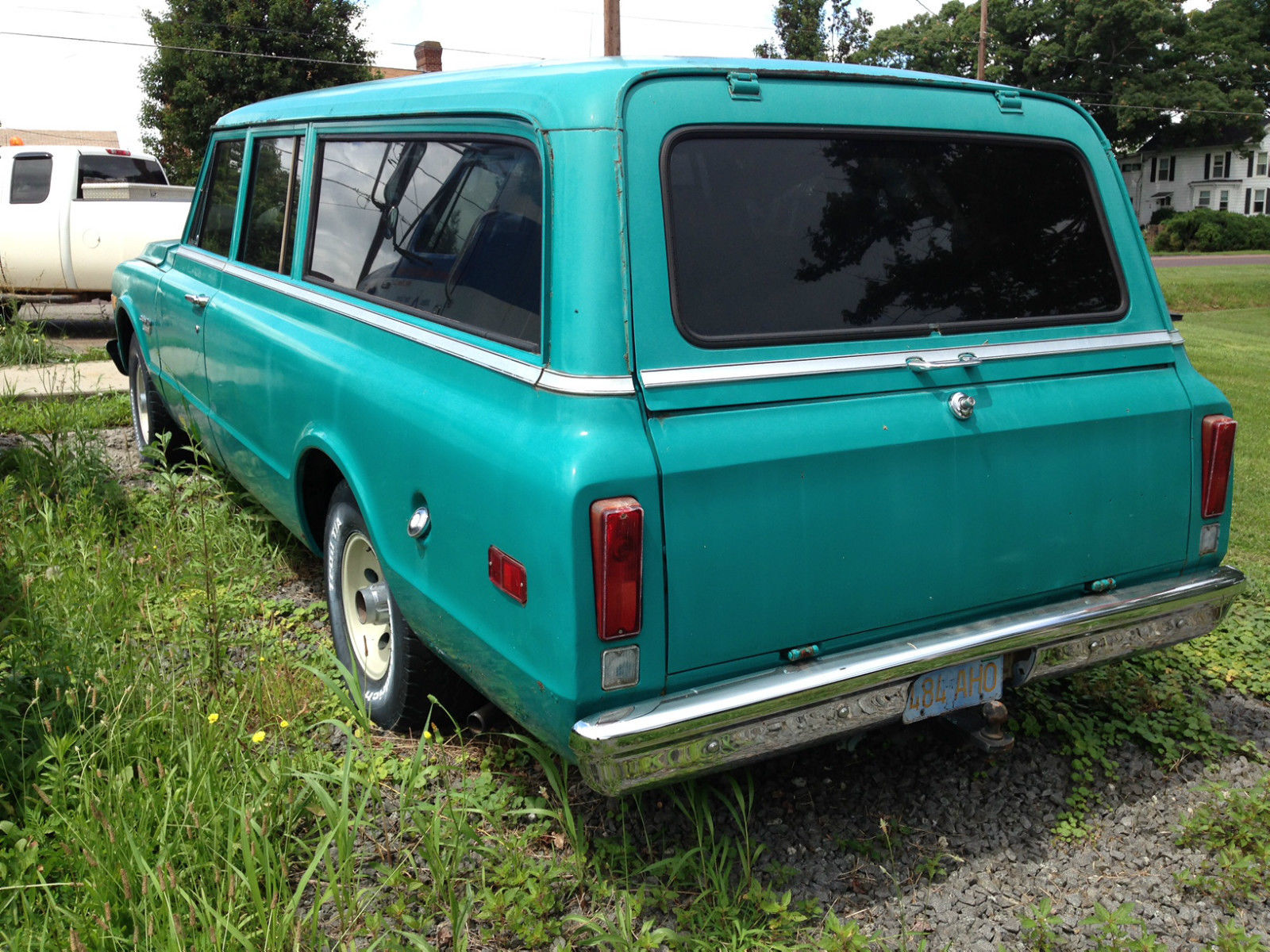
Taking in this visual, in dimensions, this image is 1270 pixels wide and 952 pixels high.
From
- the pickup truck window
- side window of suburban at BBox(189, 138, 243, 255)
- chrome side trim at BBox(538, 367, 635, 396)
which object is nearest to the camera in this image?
chrome side trim at BBox(538, 367, 635, 396)

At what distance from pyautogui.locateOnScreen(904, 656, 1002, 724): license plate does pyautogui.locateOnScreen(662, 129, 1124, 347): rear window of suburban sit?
2.99ft

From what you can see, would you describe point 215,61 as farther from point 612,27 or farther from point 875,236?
point 875,236

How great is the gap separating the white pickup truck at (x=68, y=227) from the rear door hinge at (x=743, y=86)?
1065 cm

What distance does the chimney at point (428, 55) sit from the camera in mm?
13828

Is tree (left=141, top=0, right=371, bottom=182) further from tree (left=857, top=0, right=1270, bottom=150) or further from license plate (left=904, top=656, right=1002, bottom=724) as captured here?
tree (left=857, top=0, right=1270, bottom=150)

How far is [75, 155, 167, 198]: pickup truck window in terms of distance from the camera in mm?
12578

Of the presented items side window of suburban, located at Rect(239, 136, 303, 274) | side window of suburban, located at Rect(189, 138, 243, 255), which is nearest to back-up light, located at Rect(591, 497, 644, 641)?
side window of suburban, located at Rect(239, 136, 303, 274)

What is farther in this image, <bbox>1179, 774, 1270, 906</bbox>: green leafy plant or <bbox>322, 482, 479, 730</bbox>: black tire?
<bbox>322, 482, 479, 730</bbox>: black tire

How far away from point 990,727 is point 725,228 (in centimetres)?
162

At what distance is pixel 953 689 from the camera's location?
9.39 feet

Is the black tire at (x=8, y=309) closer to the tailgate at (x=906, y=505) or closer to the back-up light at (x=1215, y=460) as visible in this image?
the tailgate at (x=906, y=505)

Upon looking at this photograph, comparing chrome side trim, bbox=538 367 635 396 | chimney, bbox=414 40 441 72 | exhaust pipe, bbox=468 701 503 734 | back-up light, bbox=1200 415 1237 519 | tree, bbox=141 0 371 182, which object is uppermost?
tree, bbox=141 0 371 182

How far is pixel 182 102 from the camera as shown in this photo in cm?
2734

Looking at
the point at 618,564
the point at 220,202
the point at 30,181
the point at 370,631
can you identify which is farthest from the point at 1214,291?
the point at 618,564
